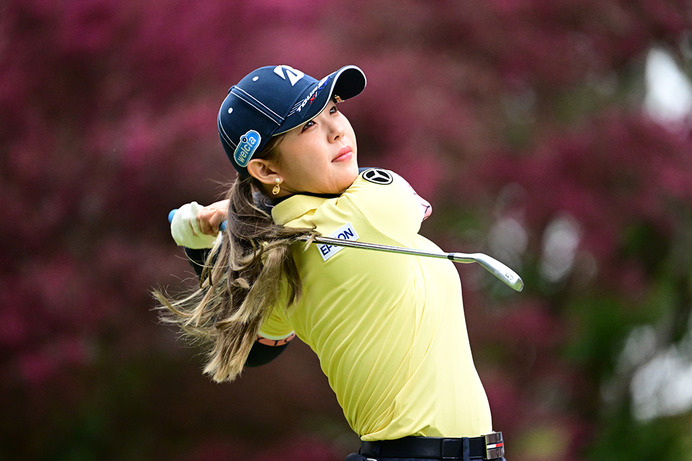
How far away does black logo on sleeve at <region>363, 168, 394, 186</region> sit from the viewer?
2.66m

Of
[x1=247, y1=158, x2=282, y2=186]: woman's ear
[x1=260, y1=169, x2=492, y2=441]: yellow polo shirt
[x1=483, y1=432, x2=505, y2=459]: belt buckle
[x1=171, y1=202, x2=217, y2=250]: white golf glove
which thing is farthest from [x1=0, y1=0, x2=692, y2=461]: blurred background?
[x1=483, y1=432, x2=505, y2=459]: belt buckle

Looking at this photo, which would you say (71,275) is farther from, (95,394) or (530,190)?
(530,190)

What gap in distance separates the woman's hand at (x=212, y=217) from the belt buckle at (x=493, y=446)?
95 centimetres

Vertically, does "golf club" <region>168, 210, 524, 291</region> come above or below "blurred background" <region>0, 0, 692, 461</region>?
below

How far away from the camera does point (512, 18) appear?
6.14 m

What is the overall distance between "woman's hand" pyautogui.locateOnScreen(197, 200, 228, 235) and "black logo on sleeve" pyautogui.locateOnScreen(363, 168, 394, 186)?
18.6 inches

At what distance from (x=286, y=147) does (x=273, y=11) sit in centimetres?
296

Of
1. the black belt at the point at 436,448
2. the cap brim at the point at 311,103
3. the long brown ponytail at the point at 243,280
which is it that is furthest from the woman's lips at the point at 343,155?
the black belt at the point at 436,448

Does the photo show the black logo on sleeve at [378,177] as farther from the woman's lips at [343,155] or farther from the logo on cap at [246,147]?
the logo on cap at [246,147]

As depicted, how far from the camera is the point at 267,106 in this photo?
2.70 m

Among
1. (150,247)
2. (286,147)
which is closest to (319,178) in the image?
(286,147)

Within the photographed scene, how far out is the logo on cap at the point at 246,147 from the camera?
271 centimetres

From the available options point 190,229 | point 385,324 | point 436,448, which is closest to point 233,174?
point 190,229

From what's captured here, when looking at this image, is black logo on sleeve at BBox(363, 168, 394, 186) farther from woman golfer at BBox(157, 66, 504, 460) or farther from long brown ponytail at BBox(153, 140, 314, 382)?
long brown ponytail at BBox(153, 140, 314, 382)
